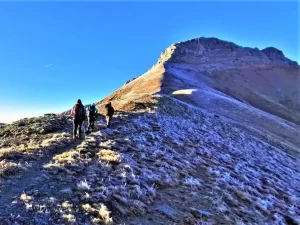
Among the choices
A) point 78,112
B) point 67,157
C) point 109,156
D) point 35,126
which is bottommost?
point 35,126

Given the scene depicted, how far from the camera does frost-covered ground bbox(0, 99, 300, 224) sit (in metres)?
10.9

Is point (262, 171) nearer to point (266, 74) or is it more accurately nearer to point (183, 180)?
point (183, 180)

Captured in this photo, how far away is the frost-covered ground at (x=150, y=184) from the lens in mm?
10859

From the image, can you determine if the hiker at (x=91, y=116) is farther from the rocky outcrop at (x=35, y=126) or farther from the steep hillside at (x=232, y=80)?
the steep hillside at (x=232, y=80)

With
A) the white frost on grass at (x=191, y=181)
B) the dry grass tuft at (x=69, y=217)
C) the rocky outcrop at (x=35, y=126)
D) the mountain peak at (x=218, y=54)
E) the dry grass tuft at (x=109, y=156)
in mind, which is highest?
the mountain peak at (x=218, y=54)

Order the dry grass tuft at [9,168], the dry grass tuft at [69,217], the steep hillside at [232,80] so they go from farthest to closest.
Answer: the steep hillside at [232,80], the dry grass tuft at [9,168], the dry grass tuft at [69,217]

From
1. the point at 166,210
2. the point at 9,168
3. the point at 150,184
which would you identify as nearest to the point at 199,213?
the point at 166,210

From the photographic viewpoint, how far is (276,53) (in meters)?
146

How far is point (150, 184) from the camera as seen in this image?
45.2 ft

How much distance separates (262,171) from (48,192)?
14.2m

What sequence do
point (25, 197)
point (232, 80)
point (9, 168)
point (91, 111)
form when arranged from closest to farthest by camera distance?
point (25, 197), point (9, 168), point (91, 111), point (232, 80)

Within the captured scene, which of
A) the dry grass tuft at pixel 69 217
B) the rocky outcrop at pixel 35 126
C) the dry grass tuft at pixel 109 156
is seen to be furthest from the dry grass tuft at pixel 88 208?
the rocky outcrop at pixel 35 126

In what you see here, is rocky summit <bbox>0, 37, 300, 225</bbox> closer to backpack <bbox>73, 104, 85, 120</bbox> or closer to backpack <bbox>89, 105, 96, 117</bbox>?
backpack <bbox>89, 105, 96, 117</bbox>

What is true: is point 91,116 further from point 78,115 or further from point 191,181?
point 191,181
